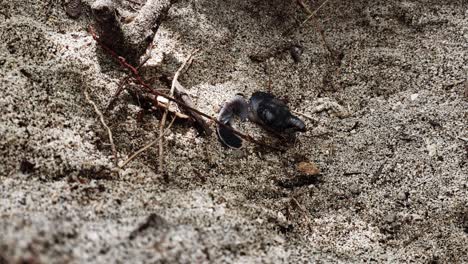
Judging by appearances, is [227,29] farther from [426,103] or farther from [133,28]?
[426,103]

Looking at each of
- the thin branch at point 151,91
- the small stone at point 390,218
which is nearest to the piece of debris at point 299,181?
the thin branch at point 151,91

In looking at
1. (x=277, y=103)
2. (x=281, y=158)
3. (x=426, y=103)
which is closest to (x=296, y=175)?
(x=281, y=158)

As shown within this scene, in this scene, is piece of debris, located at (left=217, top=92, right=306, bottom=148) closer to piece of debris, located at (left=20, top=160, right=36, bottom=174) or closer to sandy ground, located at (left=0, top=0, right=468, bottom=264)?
sandy ground, located at (left=0, top=0, right=468, bottom=264)

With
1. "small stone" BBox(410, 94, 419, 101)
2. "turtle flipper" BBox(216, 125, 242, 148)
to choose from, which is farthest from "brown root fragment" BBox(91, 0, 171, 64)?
"small stone" BBox(410, 94, 419, 101)

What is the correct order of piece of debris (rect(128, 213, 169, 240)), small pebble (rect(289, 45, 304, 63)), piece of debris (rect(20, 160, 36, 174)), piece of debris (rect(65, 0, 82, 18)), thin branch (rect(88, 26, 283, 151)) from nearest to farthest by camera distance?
1. piece of debris (rect(128, 213, 169, 240))
2. piece of debris (rect(20, 160, 36, 174))
3. thin branch (rect(88, 26, 283, 151))
4. piece of debris (rect(65, 0, 82, 18))
5. small pebble (rect(289, 45, 304, 63))

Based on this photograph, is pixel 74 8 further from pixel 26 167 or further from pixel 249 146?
pixel 249 146

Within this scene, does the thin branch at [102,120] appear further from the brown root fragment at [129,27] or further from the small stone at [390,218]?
the small stone at [390,218]

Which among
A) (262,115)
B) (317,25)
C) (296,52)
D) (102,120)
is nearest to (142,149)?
(102,120)
